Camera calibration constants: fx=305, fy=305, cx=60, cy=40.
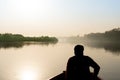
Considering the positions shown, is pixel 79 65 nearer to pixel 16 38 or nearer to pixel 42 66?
pixel 42 66

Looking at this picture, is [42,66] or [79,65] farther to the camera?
[42,66]

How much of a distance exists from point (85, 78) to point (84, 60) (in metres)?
0.59

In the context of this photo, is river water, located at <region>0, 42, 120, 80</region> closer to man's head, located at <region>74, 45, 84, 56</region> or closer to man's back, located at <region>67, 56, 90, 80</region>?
man's back, located at <region>67, 56, 90, 80</region>

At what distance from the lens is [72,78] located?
8.73 m

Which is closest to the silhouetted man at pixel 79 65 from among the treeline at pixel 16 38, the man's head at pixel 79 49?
the man's head at pixel 79 49

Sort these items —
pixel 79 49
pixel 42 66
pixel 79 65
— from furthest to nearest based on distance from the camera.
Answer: pixel 42 66 < pixel 79 65 < pixel 79 49

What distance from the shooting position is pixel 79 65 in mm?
8539

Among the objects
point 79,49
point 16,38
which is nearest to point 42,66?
point 79,49

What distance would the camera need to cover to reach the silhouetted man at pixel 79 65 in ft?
27.7

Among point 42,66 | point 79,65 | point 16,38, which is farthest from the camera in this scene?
point 16,38

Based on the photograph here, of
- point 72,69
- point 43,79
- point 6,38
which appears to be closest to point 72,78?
point 72,69

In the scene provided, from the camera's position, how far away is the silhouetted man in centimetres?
845

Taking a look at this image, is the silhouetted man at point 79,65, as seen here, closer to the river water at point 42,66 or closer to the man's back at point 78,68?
the man's back at point 78,68

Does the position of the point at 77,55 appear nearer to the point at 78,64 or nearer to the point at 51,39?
the point at 78,64
